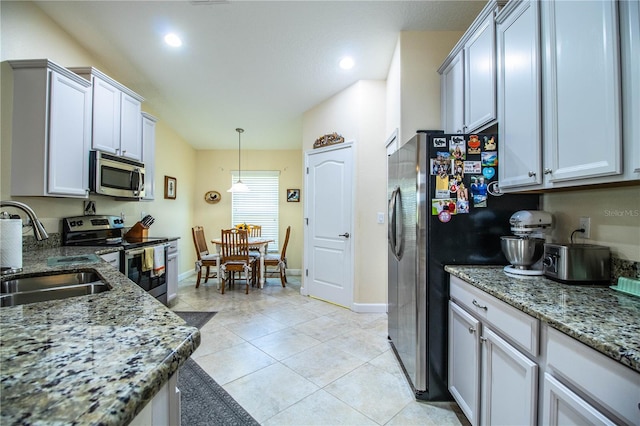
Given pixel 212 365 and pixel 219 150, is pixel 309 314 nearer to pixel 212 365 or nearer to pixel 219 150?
pixel 212 365

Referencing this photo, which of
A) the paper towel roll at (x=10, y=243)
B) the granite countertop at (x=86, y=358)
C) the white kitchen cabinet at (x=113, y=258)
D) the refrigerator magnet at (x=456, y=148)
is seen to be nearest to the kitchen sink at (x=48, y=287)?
the paper towel roll at (x=10, y=243)

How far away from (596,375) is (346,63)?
3014 mm

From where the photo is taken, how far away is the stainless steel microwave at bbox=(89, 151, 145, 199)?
2537 mm

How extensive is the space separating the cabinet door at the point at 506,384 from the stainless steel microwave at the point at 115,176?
3.19m

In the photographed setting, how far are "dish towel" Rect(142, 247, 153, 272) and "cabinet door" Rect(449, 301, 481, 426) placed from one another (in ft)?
9.24

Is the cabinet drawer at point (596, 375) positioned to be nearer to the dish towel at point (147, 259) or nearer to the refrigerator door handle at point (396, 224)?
the refrigerator door handle at point (396, 224)

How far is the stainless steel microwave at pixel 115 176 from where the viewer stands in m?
2.54

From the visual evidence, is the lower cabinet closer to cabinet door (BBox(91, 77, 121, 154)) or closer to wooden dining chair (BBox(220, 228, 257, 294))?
cabinet door (BBox(91, 77, 121, 154))

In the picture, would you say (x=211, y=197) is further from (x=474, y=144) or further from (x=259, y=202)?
(x=474, y=144)

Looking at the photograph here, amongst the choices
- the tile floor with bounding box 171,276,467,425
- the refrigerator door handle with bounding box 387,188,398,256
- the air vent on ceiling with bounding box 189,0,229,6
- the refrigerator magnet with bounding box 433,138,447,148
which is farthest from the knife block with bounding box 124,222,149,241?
the refrigerator magnet with bounding box 433,138,447,148

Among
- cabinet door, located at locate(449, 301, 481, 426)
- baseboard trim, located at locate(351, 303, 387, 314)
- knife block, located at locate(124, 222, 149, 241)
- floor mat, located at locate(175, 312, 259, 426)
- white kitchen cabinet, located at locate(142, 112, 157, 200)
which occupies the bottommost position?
floor mat, located at locate(175, 312, 259, 426)

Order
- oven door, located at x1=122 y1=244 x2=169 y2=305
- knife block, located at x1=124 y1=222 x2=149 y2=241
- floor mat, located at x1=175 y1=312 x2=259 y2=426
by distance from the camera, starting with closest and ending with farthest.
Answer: floor mat, located at x1=175 y1=312 x2=259 y2=426, oven door, located at x1=122 y1=244 x2=169 y2=305, knife block, located at x1=124 y1=222 x2=149 y2=241

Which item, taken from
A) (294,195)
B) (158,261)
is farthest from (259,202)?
(158,261)

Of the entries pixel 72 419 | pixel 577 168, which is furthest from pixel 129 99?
pixel 577 168
